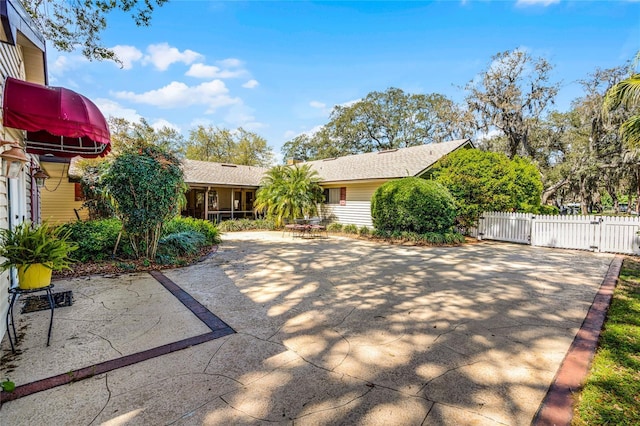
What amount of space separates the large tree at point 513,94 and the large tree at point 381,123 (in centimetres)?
1198

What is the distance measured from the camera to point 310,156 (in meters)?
39.8

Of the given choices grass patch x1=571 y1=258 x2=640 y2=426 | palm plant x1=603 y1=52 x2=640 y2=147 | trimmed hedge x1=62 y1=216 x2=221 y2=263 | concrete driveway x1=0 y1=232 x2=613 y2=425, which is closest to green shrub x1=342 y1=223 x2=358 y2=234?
trimmed hedge x1=62 y1=216 x2=221 y2=263

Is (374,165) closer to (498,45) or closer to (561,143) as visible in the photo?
(498,45)

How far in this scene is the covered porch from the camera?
66.5 ft

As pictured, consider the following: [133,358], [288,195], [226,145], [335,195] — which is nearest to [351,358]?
[133,358]

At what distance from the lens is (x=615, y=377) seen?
2857 millimetres

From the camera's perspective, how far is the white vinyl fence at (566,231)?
981 cm

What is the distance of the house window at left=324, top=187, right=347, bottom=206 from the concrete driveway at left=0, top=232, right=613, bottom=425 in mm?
10747

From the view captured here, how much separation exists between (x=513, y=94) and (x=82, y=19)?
22.9 meters

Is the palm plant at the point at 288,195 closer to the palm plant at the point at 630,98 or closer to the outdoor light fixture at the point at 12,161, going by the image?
the palm plant at the point at 630,98

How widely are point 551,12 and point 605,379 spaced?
1373 centimetres

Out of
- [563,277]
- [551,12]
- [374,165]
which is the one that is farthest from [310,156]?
[563,277]

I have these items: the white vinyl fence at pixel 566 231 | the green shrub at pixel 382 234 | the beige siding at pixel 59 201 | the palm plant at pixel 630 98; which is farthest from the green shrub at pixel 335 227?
the beige siding at pixel 59 201

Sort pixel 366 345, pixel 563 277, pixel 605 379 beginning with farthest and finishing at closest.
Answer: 1. pixel 563 277
2. pixel 366 345
3. pixel 605 379
